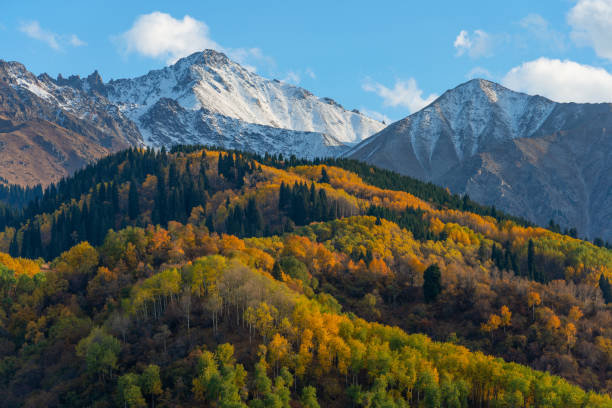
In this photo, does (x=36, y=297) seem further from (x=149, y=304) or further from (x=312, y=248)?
(x=312, y=248)

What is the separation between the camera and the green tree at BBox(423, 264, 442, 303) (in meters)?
173

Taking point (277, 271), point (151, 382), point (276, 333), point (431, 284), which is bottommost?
point (151, 382)

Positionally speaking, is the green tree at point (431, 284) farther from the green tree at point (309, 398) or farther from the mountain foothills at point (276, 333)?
the green tree at point (309, 398)

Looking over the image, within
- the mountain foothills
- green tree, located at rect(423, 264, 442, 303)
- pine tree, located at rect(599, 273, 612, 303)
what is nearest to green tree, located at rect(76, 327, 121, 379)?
the mountain foothills

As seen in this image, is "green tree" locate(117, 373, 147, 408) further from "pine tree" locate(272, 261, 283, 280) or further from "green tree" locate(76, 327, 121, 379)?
"pine tree" locate(272, 261, 283, 280)

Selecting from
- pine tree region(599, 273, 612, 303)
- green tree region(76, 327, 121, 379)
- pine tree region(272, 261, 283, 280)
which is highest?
pine tree region(272, 261, 283, 280)

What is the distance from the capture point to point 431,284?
17325cm

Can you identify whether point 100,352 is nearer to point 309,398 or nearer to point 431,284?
point 309,398

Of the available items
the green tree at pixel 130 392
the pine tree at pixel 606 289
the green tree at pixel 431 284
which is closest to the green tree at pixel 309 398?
the green tree at pixel 130 392

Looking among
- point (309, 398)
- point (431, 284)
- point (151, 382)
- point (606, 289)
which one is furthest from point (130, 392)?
point (606, 289)

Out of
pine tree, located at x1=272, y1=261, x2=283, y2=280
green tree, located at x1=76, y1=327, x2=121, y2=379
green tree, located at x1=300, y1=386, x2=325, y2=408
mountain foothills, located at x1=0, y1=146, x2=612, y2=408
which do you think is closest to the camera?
green tree, located at x1=300, y1=386, x2=325, y2=408

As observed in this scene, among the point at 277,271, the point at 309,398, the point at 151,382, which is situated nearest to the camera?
the point at 309,398

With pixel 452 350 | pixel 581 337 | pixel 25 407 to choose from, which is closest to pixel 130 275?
pixel 25 407

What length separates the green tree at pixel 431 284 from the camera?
568 ft
